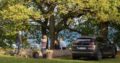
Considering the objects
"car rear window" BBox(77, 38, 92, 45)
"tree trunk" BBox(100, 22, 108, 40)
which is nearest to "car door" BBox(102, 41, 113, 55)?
"car rear window" BBox(77, 38, 92, 45)

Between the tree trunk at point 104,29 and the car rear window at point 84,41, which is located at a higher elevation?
the tree trunk at point 104,29

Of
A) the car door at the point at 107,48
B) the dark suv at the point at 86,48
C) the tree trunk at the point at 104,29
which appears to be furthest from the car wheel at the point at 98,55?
the tree trunk at the point at 104,29

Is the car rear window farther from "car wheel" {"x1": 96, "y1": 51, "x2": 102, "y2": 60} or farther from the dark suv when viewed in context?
Result: "car wheel" {"x1": 96, "y1": 51, "x2": 102, "y2": 60}

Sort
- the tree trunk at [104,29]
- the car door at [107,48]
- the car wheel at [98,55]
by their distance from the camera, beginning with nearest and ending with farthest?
1. the car wheel at [98,55]
2. the car door at [107,48]
3. the tree trunk at [104,29]

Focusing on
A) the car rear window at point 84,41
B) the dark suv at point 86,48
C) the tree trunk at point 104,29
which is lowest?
the dark suv at point 86,48

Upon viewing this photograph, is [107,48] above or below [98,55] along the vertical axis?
above

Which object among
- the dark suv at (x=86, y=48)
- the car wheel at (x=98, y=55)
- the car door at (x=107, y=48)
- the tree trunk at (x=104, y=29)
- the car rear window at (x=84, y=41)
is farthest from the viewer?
the tree trunk at (x=104, y=29)

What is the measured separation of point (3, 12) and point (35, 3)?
311 cm

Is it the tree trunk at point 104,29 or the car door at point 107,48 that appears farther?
the tree trunk at point 104,29

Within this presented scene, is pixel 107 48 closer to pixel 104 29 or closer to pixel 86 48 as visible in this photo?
pixel 86 48

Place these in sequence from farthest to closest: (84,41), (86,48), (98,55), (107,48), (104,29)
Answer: (104,29) < (107,48) < (98,55) < (84,41) < (86,48)

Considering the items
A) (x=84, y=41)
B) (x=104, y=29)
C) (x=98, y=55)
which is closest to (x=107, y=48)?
(x=98, y=55)

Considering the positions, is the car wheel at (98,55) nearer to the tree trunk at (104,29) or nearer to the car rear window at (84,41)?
the car rear window at (84,41)

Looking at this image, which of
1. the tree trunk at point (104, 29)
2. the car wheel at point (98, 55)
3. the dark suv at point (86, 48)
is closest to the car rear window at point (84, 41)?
the dark suv at point (86, 48)
